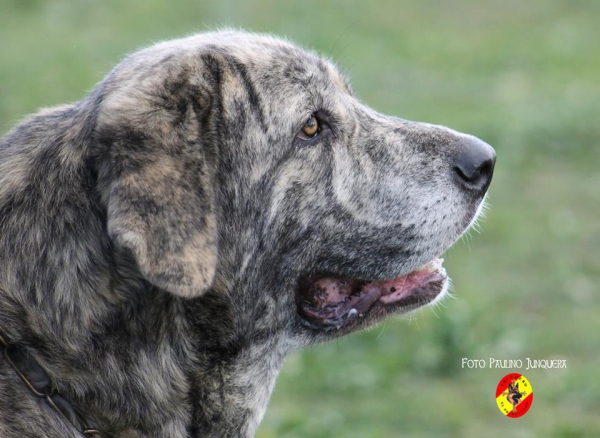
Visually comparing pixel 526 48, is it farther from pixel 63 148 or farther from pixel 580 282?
pixel 63 148

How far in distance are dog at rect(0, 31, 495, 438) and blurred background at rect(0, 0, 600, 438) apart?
1532 millimetres

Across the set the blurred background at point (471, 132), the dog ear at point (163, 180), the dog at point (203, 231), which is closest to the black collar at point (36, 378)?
the dog at point (203, 231)

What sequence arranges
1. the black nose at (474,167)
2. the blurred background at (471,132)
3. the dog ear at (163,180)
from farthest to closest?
the blurred background at (471,132), the black nose at (474,167), the dog ear at (163,180)

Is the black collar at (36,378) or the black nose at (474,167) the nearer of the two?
the black collar at (36,378)

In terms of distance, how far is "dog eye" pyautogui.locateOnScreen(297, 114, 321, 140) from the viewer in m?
3.73

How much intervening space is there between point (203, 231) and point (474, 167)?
4.13ft

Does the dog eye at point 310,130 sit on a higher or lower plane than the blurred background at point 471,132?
higher

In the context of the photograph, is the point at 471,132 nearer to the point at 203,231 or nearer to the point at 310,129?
the point at 310,129

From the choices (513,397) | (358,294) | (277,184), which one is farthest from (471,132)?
(277,184)

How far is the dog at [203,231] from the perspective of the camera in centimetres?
318

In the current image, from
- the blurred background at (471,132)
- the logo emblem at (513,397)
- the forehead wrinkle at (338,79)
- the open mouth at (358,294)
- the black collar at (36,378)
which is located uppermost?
the forehead wrinkle at (338,79)

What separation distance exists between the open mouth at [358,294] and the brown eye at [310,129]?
0.55m

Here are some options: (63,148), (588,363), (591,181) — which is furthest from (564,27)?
(63,148)

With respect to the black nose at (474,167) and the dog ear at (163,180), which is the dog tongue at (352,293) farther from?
the dog ear at (163,180)
